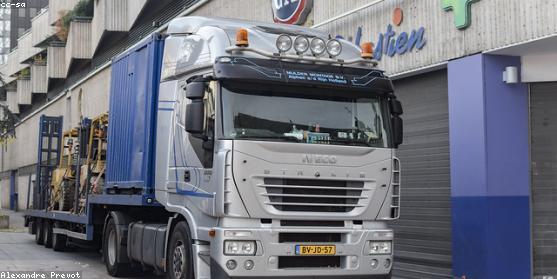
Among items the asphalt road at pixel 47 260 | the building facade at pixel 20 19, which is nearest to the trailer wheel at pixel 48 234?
the asphalt road at pixel 47 260

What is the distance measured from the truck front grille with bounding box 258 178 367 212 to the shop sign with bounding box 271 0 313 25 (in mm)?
7540

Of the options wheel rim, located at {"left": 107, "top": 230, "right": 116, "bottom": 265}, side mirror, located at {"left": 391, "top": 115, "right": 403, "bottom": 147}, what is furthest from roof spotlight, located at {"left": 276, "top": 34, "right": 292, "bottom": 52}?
wheel rim, located at {"left": 107, "top": 230, "right": 116, "bottom": 265}

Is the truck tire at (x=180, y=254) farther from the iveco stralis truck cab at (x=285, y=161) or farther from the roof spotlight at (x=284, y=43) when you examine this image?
the roof spotlight at (x=284, y=43)

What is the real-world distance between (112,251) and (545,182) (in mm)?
7151

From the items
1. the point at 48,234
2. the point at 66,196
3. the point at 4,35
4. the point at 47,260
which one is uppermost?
the point at 4,35

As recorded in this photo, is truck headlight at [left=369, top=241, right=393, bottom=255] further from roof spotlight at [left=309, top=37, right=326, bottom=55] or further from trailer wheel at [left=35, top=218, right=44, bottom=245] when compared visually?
trailer wheel at [left=35, top=218, right=44, bottom=245]

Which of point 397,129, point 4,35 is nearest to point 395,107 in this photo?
point 397,129

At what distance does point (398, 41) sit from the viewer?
11.6 meters

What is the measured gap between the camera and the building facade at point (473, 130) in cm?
956

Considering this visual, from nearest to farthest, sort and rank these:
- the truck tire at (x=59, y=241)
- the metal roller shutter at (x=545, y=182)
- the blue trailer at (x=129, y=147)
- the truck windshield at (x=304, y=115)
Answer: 1. the truck windshield at (x=304, y=115)
2. the metal roller shutter at (x=545, y=182)
3. the blue trailer at (x=129, y=147)
4. the truck tire at (x=59, y=241)

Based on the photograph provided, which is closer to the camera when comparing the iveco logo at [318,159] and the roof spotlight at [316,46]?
the iveco logo at [318,159]

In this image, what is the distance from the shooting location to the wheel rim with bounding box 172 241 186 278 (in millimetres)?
8323

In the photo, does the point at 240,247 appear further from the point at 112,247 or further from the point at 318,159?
the point at 112,247

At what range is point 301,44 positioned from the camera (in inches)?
319
